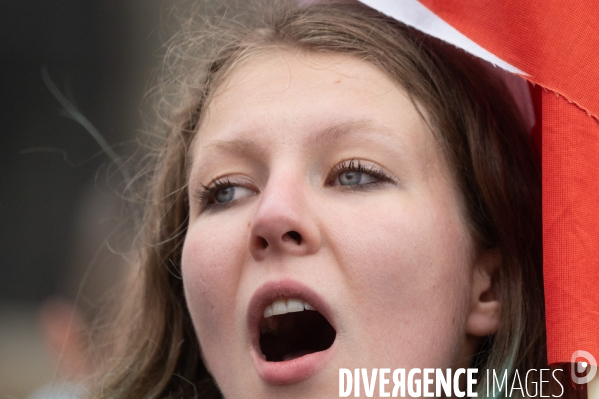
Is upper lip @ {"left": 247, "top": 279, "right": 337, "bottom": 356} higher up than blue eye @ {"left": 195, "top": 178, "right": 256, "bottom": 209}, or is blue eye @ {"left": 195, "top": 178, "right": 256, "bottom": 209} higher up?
blue eye @ {"left": 195, "top": 178, "right": 256, "bottom": 209}

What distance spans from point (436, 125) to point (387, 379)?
62 centimetres

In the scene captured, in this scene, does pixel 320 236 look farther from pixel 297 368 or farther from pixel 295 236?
pixel 297 368

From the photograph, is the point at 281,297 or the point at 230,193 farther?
the point at 230,193

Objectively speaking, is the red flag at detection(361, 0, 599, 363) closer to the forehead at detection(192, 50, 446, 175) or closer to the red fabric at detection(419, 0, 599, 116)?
the red fabric at detection(419, 0, 599, 116)

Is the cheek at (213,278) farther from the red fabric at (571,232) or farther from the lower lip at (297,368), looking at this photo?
the red fabric at (571,232)

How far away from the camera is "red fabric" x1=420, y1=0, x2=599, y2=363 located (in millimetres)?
1594

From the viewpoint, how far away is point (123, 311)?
2.60 m

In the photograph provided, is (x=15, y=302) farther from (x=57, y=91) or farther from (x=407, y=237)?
(x=407, y=237)

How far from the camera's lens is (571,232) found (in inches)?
63.4

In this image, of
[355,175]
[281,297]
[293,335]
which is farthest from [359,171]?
[293,335]

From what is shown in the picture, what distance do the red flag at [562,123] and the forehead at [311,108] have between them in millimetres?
220

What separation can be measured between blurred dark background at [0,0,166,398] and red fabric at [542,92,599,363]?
5.28 meters

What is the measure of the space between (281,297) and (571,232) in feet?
1.98

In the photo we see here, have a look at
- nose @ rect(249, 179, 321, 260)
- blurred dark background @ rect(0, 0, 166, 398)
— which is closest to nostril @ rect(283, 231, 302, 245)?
nose @ rect(249, 179, 321, 260)
